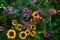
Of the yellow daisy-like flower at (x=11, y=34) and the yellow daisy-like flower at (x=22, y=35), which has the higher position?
the yellow daisy-like flower at (x=11, y=34)

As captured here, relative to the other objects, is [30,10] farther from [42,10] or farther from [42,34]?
[42,34]

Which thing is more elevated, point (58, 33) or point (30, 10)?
point (30, 10)

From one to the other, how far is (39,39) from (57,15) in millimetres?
526

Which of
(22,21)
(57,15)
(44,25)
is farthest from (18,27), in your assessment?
(57,15)

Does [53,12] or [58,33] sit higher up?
[53,12]

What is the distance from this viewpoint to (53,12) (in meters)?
2.78

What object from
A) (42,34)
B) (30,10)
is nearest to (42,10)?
(30,10)

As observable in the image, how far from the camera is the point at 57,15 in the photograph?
302cm

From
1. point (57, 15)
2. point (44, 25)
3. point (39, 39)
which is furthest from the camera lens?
point (57, 15)

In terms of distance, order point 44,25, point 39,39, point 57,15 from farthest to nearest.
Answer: point 57,15, point 44,25, point 39,39

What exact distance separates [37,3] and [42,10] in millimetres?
252

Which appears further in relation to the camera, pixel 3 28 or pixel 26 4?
pixel 26 4

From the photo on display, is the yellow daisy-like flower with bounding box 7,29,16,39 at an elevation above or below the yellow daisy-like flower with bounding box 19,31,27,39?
above

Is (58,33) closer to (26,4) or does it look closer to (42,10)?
(42,10)
